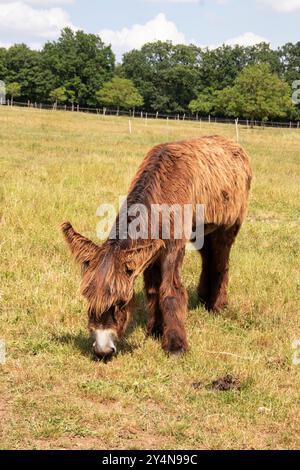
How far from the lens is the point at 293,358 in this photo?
588 cm

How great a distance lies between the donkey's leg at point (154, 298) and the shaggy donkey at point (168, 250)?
11 millimetres

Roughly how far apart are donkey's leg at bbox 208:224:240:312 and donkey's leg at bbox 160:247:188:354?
1.63 metres

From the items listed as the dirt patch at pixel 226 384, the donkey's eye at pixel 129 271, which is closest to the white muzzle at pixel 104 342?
the donkey's eye at pixel 129 271

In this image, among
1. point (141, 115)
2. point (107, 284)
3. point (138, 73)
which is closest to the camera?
point (107, 284)

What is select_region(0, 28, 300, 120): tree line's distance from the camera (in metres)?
83.6

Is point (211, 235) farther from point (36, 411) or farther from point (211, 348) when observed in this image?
point (36, 411)

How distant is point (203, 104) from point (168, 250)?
277ft

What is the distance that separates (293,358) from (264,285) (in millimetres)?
2249

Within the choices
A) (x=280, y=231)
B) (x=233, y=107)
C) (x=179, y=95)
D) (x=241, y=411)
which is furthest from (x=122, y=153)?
(x=179, y=95)

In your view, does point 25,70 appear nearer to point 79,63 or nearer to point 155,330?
point 79,63

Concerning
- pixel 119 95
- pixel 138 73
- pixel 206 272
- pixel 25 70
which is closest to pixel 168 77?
pixel 138 73

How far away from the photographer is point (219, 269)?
7.44 metres

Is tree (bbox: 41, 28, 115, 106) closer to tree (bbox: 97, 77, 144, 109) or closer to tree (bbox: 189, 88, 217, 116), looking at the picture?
tree (bbox: 97, 77, 144, 109)

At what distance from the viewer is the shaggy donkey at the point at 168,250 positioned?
5012mm
